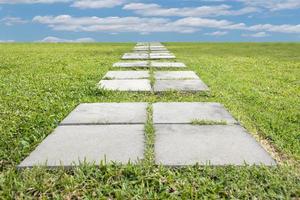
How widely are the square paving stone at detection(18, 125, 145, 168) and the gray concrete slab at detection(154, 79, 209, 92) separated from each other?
1.88m

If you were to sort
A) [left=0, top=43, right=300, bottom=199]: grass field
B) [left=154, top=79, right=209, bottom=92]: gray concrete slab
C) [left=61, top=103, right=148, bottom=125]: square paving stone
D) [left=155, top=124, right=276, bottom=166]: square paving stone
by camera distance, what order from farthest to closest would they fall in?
[left=154, top=79, right=209, bottom=92]: gray concrete slab → [left=61, top=103, right=148, bottom=125]: square paving stone → [left=155, top=124, right=276, bottom=166]: square paving stone → [left=0, top=43, right=300, bottom=199]: grass field

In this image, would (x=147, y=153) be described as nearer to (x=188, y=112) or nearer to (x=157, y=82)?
(x=188, y=112)

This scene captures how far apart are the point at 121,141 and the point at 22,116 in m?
1.30

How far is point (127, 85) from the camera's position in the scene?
5.31m

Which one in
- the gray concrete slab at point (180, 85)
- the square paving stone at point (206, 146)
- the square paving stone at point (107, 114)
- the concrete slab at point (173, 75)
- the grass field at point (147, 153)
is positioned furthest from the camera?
the concrete slab at point (173, 75)

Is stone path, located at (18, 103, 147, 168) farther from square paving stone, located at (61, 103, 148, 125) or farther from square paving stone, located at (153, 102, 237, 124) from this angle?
square paving stone, located at (153, 102, 237, 124)

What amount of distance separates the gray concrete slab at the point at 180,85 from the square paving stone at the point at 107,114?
1022 mm

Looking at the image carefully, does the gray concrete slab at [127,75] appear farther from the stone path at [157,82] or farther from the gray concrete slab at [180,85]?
the gray concrete slab at [180,85]

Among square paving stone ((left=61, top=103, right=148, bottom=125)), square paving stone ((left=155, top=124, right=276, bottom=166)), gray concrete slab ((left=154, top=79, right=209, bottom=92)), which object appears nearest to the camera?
square paving stone ((left=155, top=124, right=276, bottom=166))

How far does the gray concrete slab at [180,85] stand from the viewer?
16.3ft

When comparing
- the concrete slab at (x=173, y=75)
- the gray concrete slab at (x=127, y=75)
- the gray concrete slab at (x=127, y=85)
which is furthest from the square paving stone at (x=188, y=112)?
the gray concrete slab at (x=127, y=75)

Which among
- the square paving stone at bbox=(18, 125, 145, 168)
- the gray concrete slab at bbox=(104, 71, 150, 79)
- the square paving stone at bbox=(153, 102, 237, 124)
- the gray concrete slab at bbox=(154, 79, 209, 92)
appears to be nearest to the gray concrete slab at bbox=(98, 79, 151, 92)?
the gray concrete slab at bbox=(154, 79, 209, 92)

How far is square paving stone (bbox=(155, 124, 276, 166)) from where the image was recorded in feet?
7.98

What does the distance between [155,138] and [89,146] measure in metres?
0.47
